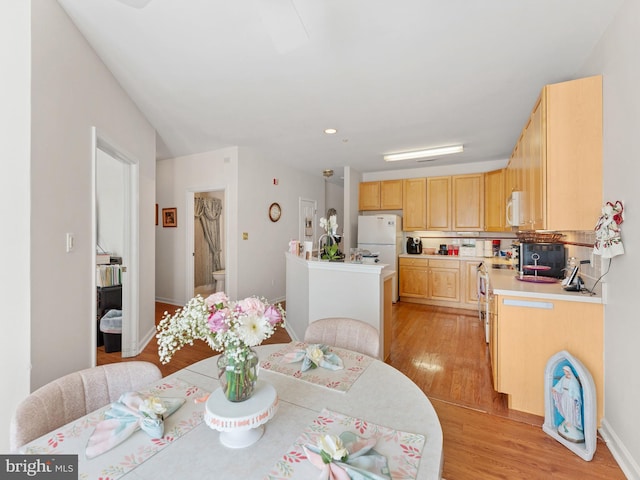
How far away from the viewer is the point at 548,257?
2639 millimetres

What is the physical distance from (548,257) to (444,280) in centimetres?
229

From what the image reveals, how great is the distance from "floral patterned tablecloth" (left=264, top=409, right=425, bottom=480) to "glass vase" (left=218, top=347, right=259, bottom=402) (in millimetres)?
215

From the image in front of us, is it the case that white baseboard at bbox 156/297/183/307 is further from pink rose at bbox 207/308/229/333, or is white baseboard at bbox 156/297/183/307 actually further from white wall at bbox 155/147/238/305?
pink rose at bbox 207/308/229/333

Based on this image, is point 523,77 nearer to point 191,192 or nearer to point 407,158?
point 407,158

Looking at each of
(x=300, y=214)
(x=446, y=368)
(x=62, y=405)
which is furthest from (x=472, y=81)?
(x=300, y=214)

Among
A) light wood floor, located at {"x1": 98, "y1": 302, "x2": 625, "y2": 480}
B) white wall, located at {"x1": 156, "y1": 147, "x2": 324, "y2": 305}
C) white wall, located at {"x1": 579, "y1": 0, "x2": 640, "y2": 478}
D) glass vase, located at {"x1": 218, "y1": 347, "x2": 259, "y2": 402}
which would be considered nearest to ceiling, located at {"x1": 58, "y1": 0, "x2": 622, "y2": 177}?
white wall, located at {"x1": 579, "y1": 0, "x2": 640, "y2": 478}

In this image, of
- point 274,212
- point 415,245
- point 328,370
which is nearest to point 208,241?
point 274,212

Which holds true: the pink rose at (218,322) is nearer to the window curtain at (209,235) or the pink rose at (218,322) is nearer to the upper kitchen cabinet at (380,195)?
→ the upper kitchen cabinet at (380,195)

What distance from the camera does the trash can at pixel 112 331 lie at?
305cm

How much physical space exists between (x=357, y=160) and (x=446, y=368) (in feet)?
10.8

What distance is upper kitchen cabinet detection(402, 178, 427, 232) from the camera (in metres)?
5.17

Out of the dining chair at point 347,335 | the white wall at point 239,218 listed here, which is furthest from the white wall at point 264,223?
the dining chair at point 347,335

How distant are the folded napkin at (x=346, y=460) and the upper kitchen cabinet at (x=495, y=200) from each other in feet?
14.7

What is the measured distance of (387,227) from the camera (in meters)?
5.10
